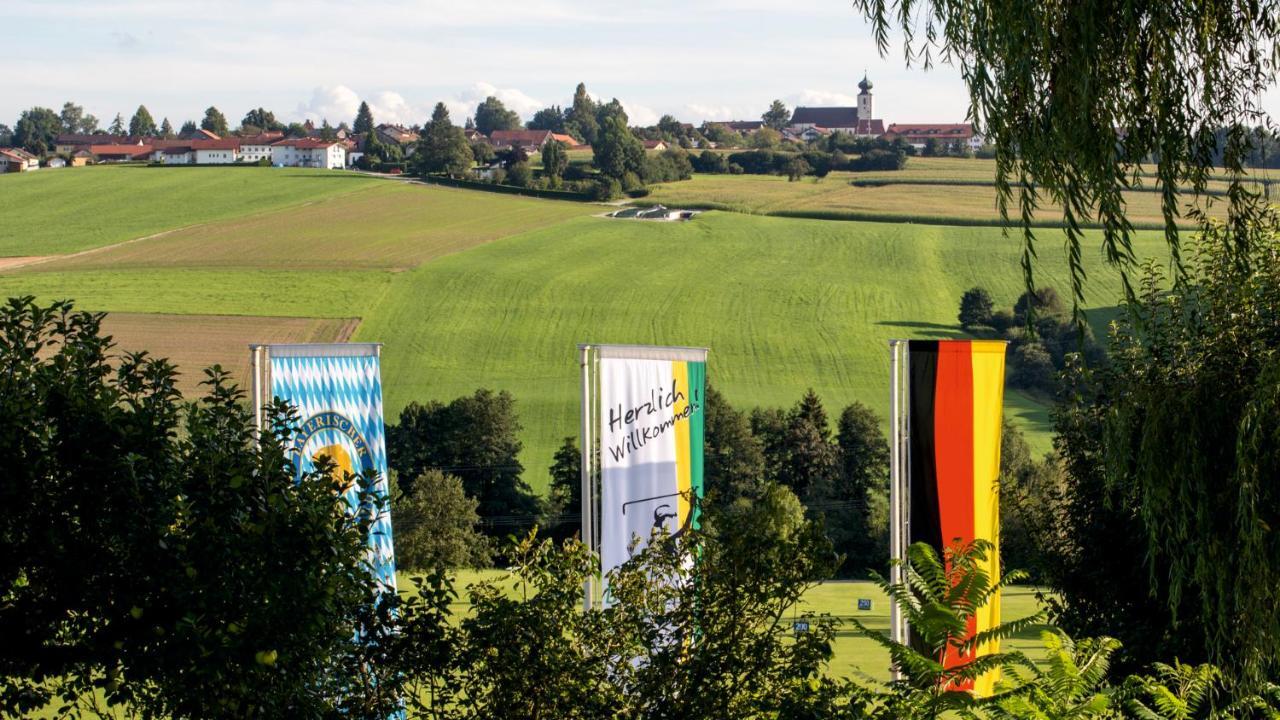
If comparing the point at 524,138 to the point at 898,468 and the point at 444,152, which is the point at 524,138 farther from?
the point at 898,468

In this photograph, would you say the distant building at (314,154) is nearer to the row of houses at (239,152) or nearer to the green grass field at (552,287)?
the row of houses at (239,152)

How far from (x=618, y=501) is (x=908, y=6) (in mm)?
8624

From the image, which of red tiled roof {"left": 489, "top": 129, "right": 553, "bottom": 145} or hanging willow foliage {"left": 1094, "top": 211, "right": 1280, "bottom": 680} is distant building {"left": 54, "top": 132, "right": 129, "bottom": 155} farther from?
hanging willow foliage {"left": 1094, "top": 211, "right": 1280, "bottom": 680}

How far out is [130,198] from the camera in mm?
103062

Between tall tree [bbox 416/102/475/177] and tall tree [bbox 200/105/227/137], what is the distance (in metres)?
82.9

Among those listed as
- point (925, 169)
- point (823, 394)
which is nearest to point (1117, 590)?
point (823, 394)

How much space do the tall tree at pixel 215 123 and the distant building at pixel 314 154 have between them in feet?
152

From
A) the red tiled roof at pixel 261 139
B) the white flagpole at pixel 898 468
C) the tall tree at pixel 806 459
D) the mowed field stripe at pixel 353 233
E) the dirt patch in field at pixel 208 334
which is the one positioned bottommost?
the tall tree at pixel 806 459

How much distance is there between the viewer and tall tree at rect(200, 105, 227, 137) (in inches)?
7702

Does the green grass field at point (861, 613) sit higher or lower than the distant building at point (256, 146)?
lower

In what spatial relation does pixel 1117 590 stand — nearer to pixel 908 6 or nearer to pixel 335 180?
pixel 908 6

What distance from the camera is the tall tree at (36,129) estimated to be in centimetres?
17550

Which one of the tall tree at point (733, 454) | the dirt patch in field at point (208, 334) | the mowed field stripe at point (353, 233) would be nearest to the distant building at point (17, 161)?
the mowed field stripe at point (353, 233)

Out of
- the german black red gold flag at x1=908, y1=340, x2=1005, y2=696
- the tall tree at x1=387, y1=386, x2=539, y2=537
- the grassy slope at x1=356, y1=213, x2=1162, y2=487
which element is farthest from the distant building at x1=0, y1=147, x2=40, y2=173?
the german black red gold flag at x1=908, y1=340, x2=1005, y2=696
